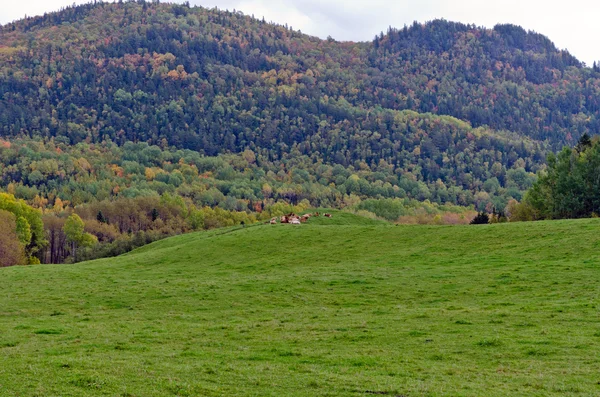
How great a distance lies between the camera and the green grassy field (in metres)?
21.2

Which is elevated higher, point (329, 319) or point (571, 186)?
point (571, 186)

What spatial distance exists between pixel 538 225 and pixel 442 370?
1415 inches

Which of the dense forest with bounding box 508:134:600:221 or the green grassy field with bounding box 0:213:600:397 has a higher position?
the dense forest with bounding box 508:134:600:221

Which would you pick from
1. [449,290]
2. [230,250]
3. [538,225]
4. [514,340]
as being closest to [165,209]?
[230,250]

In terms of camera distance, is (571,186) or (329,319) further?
(571,186)

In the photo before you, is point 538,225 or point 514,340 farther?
point 538,225

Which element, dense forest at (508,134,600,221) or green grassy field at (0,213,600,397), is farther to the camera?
dense forest at (508,134,600,221)

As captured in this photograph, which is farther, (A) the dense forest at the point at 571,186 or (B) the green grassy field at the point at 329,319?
(A) the dense forest at the point at 571,186

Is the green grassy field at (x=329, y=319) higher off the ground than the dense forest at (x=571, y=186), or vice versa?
the dense forest at (x=571, y=186)

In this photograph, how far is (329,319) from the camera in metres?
33.0

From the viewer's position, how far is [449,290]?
39594 millimetres

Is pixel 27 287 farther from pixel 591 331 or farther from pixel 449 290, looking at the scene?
pixel 591 331

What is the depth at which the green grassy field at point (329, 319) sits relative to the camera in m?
21.2

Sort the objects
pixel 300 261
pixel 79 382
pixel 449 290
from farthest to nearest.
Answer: pixel 300 261, pixel 449 290, pixel 79 382
